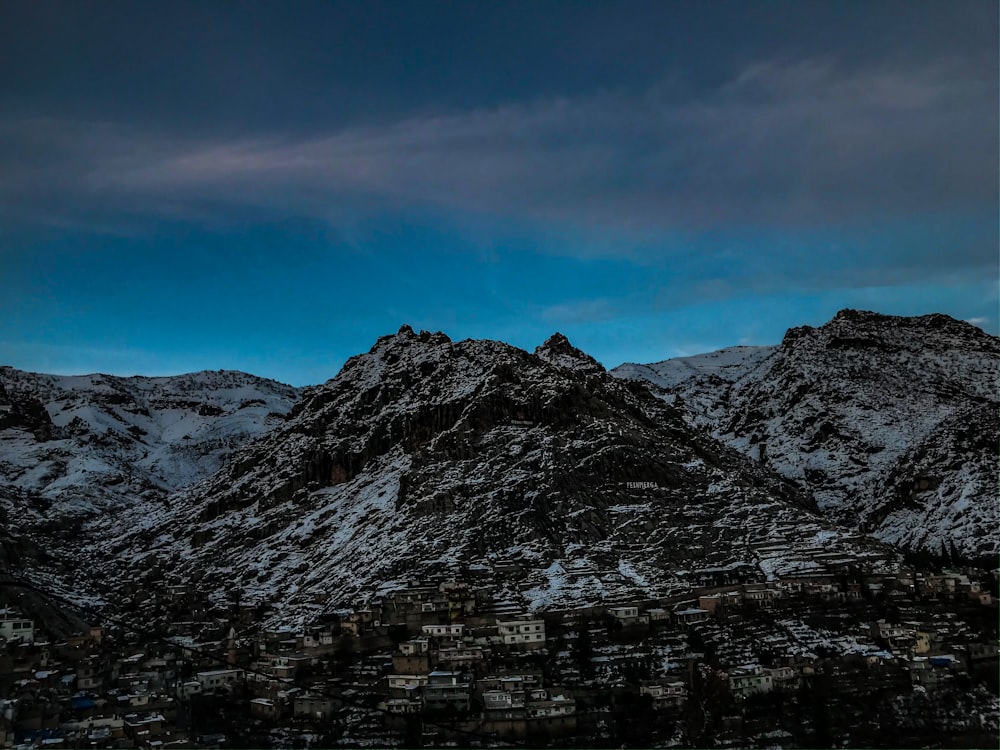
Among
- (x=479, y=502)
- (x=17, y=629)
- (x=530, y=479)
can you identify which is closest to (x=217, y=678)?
(x=17, y=629)

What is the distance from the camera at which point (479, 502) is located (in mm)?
69312

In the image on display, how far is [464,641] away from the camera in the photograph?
5222 centimetres

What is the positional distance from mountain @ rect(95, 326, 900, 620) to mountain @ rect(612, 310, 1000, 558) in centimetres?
1070

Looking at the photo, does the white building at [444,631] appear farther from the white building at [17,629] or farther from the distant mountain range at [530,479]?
the white building at [17,629]

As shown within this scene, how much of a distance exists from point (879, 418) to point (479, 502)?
67452 mm

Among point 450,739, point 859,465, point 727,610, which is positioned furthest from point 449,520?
point 859,465

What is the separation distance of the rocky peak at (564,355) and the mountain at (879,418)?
27.7 m

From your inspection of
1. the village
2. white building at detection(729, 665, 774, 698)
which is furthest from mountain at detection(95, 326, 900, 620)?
white building at detection(729, 665, 774, 698)

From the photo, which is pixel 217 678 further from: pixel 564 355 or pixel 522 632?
pixel 564 355

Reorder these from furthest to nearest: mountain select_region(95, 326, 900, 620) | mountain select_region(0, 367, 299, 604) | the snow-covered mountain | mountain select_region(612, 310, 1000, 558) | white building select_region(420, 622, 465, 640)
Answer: the snow-covered mountain < mountain select_region(0, 367, 299, 604) < mountain select_region(612, 310, 1000, 558) < mountain select_region(95, 326, 900, 620) < white building select_region(420, 622, 465, 640)

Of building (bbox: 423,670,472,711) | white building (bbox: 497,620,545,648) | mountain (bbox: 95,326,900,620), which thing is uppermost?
mountain (bbox: 95,326,900,620)

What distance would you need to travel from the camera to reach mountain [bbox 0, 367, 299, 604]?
9944 centimetres

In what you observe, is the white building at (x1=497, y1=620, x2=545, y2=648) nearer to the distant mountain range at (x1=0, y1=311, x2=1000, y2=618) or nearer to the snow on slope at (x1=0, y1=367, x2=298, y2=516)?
the distant mountain range at (x1=0, y1=311, x2=1000, y2=618)

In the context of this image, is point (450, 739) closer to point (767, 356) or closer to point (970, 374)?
point (970, 374)
